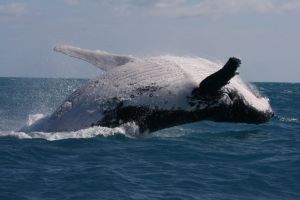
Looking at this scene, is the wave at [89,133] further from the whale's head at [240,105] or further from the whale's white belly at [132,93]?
the whale's head at [240,105]

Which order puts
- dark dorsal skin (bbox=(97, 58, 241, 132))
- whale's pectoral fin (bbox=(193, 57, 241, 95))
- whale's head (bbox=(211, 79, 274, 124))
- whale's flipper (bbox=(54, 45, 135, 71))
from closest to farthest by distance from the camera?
whale's pectoral fin (bbox=(193, 57, 241, 95)) < dark dorsal skin (bbox=(97, 58, 241, 132)) < whale's head (bbox=(211, 79, 274, 124)) < whale's flipper (bbox=(54, 45, 135, 71))

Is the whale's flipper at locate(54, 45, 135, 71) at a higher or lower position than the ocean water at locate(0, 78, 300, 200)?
higher

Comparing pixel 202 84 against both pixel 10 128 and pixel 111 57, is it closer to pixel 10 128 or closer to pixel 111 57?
pixel 111 57

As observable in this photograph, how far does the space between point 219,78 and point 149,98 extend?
1.67 metres

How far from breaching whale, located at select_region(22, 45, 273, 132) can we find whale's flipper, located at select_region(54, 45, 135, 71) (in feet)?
0.63

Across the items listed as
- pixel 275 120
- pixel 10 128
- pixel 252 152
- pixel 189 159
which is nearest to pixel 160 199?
pixel 189 159

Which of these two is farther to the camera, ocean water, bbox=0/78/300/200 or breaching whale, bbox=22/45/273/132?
breaching whale, bbox=22/45/273/132

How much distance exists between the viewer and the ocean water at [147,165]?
31.8 feet

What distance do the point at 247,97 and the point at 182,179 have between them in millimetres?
4854

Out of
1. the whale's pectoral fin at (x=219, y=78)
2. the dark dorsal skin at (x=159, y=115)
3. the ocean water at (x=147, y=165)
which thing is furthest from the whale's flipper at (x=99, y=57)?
the whale's pectoral fin at (x=219, y=78)

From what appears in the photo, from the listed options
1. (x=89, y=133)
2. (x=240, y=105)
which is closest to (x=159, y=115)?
(x=89, y=133)

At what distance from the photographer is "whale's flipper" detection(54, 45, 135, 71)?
1468 centimetres

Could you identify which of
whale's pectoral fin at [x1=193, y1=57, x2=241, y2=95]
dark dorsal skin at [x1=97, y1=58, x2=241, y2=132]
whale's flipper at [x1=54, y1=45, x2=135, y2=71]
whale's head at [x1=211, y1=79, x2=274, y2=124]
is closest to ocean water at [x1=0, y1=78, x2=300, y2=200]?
dark dorsal skin at [x1=97, y1=58, x2=241, y2=132]

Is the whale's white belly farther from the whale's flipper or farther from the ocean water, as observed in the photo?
the whale's flipper
